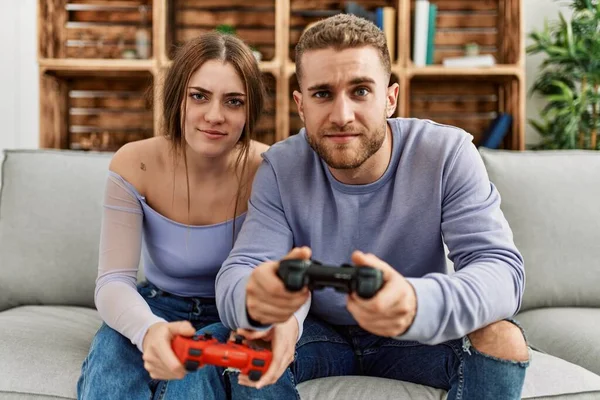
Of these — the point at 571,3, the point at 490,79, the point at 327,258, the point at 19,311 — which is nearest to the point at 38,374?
the point at 19,311

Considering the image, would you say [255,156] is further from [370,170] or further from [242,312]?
[242,312]

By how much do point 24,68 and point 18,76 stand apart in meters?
0.05

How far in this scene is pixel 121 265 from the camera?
49.9 inches

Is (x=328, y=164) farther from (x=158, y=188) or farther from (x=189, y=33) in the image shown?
(x=189, y=33)

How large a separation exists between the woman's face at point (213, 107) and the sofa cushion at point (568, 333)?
2.89 feet

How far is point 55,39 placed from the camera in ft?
8.77

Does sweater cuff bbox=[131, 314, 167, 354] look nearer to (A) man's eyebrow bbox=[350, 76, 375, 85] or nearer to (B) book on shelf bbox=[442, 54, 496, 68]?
(A) man's eyebrow bbox=[350, 76, 375, 85]

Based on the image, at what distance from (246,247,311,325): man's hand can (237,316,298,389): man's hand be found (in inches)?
2.3

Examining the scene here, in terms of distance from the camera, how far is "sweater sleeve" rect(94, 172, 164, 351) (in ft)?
3.74

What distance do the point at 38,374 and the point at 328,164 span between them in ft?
2.29

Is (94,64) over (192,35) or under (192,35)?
under

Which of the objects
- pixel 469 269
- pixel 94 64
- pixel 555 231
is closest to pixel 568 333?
pixel 555 231

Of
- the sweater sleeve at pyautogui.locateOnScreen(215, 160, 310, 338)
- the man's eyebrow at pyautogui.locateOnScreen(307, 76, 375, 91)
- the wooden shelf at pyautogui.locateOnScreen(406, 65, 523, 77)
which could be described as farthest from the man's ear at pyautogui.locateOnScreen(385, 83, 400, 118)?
the wooden shelf at pyautogui.locateOnScreen(406, 65, 523, 77)

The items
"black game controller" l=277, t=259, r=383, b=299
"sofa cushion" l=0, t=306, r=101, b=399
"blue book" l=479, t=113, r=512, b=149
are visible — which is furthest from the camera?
"blue book" l=479, t=113, r=512, b=149
